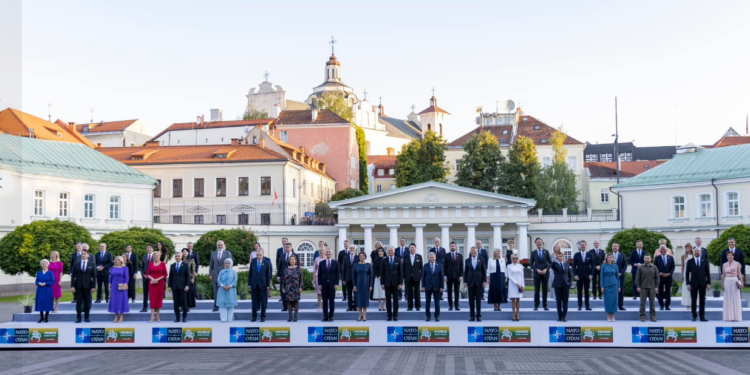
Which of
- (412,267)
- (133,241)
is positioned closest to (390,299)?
(412,267)

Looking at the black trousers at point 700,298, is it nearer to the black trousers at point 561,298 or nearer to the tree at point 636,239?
the black trousers at point 561,298

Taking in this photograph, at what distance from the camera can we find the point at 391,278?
867 inches

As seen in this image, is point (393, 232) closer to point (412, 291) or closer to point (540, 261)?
point (412, 291)

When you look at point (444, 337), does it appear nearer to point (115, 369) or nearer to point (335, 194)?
point (115, 369)

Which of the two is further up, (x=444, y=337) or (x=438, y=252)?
(x=438, y=252)

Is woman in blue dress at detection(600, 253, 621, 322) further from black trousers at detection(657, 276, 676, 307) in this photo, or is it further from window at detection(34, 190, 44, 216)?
window at detection(34, 190, 44, 216)

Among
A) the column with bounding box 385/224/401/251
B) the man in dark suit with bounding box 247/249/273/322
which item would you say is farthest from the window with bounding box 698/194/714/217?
the man in dark suit with bounding box 247/249/273/322

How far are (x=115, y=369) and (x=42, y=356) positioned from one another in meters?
3.71

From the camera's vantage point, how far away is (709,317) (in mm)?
22297

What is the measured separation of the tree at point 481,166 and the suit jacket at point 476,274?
5147cm

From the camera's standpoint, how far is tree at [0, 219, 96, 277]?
1453 inches

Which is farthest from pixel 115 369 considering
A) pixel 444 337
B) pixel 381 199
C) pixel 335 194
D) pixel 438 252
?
pixel 335 194

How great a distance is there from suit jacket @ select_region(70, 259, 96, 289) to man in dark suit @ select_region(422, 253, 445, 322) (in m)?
9.29

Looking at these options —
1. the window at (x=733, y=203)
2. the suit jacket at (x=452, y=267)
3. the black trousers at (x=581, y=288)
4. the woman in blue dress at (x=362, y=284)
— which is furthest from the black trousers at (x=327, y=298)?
the window at (x=733, y=203)
